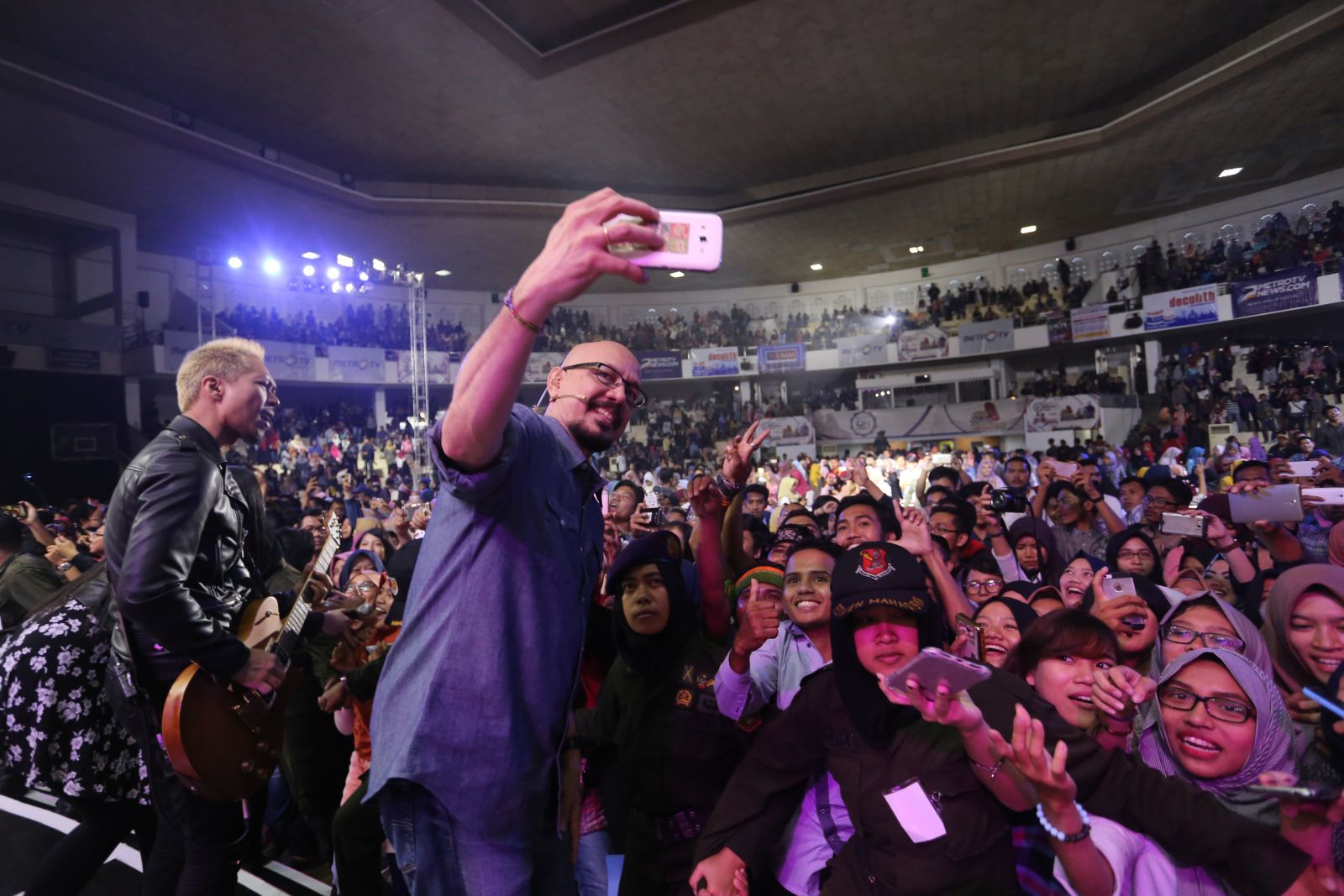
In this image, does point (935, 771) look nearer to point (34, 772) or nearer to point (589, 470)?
point (589, 470)

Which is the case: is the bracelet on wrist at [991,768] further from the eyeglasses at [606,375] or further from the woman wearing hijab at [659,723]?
the eyeglasses at [606,375]

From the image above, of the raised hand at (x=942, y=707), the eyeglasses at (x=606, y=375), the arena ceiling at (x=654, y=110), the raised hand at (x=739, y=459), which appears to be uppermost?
the arena ceiling at (x=654, y=110)

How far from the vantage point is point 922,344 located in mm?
23797

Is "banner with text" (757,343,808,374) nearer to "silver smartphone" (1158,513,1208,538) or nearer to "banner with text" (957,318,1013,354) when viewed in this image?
"banner with text" (957,318,1013,354)

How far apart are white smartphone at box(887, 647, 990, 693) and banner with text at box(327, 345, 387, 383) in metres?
23.4

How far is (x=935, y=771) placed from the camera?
1795 millimetres

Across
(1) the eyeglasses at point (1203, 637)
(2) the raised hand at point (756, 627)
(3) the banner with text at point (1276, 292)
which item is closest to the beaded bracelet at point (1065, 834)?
(2) the raised hand at point (756, 627)

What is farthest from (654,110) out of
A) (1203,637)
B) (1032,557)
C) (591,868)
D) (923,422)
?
(591,868)

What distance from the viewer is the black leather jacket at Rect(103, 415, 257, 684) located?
6.81ft

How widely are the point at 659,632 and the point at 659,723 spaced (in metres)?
0.32

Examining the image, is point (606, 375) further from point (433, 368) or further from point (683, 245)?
point (433, 368)

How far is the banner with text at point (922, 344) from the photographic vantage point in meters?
23.7

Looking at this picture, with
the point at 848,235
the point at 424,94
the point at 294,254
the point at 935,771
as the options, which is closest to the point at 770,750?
the point at 935,771

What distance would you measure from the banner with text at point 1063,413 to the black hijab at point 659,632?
1967cm
